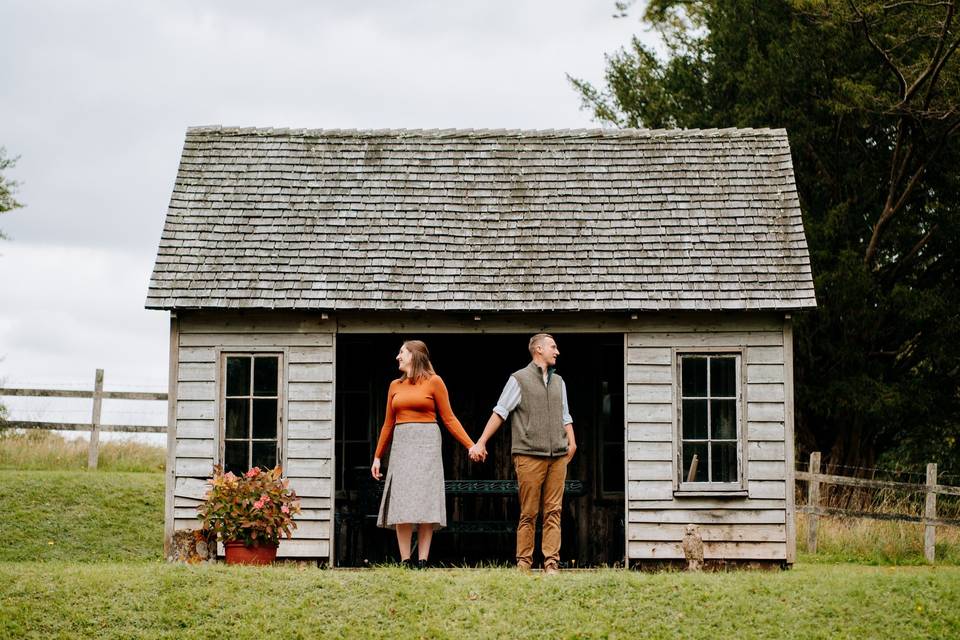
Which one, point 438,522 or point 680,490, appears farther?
point 680,490

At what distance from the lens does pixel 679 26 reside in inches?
1032

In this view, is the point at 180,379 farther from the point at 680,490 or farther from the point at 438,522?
the point at 680,490

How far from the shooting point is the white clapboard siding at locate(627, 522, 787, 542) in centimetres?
1344

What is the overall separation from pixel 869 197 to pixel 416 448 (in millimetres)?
13568

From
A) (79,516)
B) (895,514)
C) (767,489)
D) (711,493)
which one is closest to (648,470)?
(711,493)

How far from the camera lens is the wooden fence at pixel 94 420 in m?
20.7

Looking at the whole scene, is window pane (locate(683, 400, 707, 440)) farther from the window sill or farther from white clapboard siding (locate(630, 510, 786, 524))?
white clapboard siding (locate(630, 510, 786, 524))

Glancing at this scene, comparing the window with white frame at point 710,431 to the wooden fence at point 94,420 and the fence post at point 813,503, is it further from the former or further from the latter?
the wooden fence at point 94,420

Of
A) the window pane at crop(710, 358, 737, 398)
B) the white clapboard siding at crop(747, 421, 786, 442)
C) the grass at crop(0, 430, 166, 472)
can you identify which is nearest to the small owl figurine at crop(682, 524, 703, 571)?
the white clapboard siding at crop(747, 421, 786, 442)

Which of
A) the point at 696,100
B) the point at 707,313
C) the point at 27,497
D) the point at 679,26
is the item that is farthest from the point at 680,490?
the point at 679,26

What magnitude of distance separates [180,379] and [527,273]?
3878mm

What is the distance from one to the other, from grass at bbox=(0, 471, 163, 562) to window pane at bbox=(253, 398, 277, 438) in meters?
3.17

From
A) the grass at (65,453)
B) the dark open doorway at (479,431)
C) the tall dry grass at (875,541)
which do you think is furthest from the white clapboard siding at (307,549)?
the grass at (65,453)

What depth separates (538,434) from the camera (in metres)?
11.4
